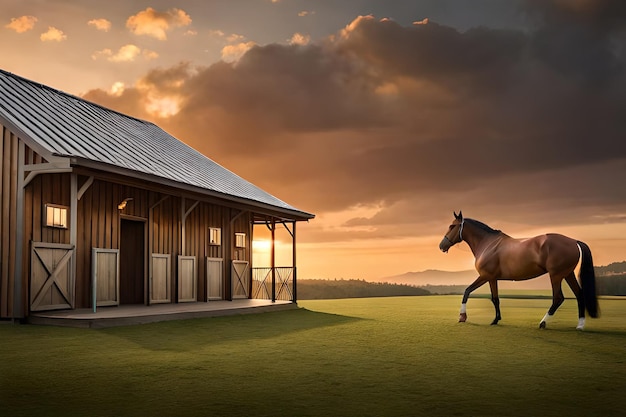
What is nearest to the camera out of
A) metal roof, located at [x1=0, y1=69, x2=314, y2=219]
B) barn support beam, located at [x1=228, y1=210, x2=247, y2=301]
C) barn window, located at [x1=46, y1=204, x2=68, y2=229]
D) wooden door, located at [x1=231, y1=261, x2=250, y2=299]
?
metal roof, located at [x1=0, y1=69, x2=314, y2=219]

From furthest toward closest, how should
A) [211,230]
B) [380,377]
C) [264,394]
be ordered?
1. [211,230]
2. [380,377]
3. [264,394]

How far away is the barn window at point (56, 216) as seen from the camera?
12461 mm

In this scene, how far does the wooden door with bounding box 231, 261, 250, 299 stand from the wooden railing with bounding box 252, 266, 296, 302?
1.61 ft

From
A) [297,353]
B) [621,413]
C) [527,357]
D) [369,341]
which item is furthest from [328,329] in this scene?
[621,413]

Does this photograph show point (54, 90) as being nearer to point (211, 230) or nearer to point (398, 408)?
point (211, 230)

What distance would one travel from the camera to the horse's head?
13406 mm

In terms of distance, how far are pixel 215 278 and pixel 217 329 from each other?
6963 mm

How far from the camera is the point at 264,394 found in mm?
5473

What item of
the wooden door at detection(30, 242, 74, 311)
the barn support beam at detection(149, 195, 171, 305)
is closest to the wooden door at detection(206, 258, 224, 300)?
the barn support beam at detection(149, 195, 171, 305)

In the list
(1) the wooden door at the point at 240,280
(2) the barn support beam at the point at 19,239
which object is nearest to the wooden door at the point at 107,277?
(2) the barn support beam at the point at 19,239

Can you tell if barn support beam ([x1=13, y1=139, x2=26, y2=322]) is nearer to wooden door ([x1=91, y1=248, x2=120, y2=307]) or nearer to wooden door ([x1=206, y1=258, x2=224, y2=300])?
wooden door ([x1=91, y1=248, x2=120, y2=307])

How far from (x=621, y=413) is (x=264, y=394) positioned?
2872 mm

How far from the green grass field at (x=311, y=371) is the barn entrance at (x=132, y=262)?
4.28 m

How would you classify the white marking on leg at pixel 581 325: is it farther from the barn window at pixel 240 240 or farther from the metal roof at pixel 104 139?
the barn window at pixel 240 240
